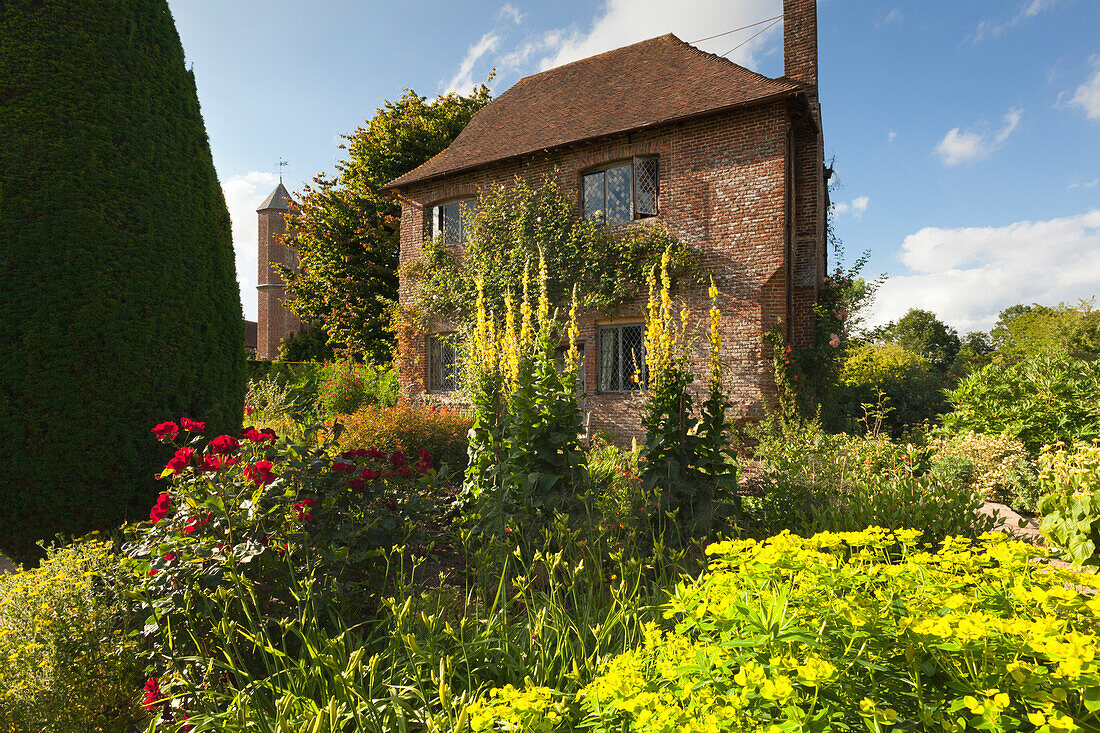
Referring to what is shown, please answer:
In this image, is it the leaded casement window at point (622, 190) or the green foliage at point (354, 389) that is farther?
the green foliage at point (354, 389)

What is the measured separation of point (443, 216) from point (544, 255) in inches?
158

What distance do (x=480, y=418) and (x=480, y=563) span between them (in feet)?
4.88

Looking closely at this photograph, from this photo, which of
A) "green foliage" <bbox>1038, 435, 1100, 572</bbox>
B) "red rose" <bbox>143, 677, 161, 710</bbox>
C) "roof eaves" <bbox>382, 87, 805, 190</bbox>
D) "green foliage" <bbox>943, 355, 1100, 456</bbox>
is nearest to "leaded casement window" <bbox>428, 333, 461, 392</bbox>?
"roof eaves" <bbox>382, 87, 805, 190</bbox>

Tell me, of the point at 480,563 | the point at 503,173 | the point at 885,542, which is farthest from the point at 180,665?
the point at 503,173

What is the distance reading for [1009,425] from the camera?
7.42 meters

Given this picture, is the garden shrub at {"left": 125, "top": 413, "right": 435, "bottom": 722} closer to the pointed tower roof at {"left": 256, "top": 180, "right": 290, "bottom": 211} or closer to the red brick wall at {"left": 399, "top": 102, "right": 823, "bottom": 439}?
the red brick wall at {"left": 399, "top": 102, "right": 823, "bottom": 439}

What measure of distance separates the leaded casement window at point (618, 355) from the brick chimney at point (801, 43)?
19.6 ft

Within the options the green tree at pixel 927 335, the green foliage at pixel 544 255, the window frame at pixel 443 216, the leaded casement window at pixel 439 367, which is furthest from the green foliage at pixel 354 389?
the green tree at pixel 927 335

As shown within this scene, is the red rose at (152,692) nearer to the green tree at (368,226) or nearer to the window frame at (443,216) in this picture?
the window frame at (443,216)

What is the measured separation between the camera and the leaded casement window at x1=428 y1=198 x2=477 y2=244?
14.4 metres

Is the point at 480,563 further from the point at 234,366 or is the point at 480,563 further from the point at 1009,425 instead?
the point at 1009,425

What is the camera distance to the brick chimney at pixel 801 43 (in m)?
11.8

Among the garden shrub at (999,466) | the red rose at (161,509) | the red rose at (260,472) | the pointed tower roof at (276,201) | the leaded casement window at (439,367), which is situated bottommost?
the garden shrub at (999,466)

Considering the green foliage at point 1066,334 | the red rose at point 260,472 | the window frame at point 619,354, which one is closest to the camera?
the red rose at point 260,472
